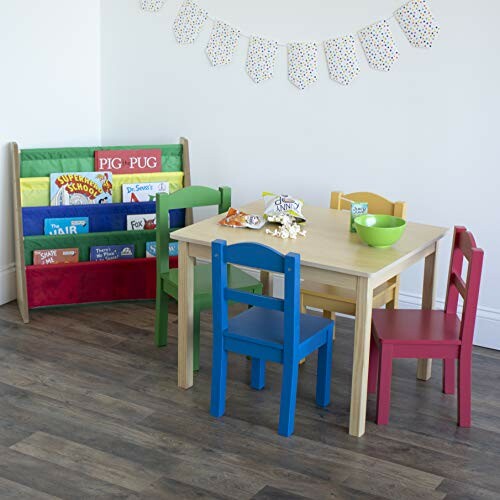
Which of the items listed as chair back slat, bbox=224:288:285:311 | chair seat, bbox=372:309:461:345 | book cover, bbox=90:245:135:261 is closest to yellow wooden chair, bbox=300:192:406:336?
chair seat, bbox=372:309:461:345

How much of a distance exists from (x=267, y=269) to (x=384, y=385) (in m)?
0.56

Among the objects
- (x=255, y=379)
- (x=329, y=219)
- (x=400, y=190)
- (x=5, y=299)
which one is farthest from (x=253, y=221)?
(x=5, y=299)

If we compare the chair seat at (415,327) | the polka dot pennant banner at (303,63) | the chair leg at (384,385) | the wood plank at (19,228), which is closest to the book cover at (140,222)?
the wood plank at (19,228)

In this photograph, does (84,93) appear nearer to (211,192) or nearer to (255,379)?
(211,192)

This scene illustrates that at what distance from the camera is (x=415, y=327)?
2.82 m

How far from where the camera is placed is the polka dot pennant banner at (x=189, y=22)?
12.6ft

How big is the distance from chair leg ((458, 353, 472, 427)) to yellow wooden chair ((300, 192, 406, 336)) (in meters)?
0.39

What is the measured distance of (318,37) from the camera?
3.58m

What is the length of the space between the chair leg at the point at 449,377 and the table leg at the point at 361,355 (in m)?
0.46

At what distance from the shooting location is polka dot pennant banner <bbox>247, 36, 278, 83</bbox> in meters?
3.70

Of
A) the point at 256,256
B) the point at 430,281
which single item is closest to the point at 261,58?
the point at 430,281

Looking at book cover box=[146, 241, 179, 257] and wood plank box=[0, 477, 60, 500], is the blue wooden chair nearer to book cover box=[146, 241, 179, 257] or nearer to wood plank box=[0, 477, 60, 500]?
wood plank box=[0, 477, 60, 500]

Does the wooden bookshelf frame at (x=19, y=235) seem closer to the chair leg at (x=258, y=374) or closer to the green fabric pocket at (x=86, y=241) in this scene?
the green fabric pocket at (x=86, y=241)

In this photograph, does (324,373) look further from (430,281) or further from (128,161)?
(128,161)
